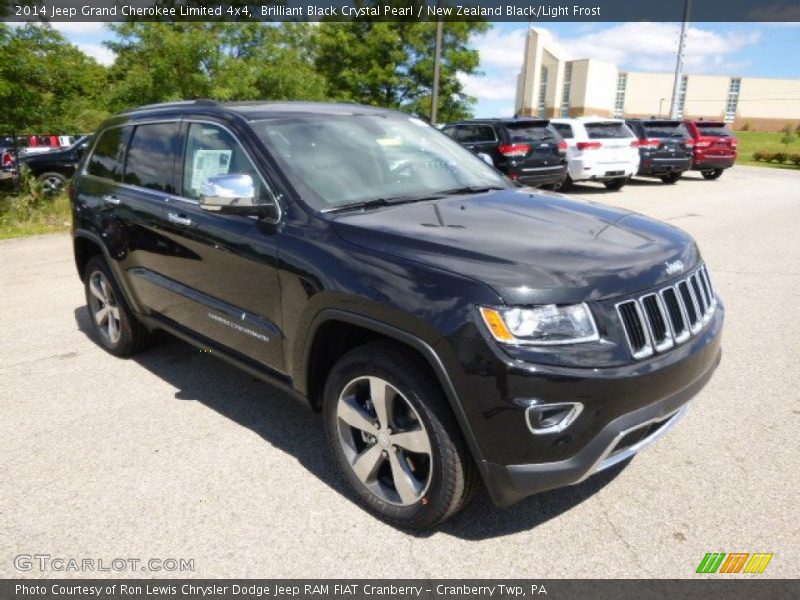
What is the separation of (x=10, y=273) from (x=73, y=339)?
10.2 ft

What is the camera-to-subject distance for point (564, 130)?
15617mm

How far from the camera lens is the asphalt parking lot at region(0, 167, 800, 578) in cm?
263

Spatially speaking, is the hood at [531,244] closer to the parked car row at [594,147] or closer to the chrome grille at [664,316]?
the chrome grille at [664,316]

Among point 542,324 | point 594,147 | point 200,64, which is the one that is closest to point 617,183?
point 594,147

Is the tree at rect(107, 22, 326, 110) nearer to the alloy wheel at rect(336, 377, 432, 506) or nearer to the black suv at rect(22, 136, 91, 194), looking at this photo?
the black suv at rect(22, 136, 91, 194)

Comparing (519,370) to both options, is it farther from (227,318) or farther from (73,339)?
(73,339)

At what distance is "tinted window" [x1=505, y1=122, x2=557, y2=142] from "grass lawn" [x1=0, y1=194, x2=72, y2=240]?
860cm

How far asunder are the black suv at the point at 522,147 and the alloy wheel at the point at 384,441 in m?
11.0

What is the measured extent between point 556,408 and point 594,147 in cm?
1399

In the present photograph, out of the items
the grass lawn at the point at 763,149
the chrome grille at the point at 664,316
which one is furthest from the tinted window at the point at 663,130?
the chrome grille at the point at 664,316

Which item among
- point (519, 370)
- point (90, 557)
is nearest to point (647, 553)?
point (519, 370)

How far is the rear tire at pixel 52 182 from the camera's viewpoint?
13.3m

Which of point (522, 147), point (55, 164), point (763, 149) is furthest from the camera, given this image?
point (763, 149)

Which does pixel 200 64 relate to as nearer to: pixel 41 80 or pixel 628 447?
pixel 41 80
